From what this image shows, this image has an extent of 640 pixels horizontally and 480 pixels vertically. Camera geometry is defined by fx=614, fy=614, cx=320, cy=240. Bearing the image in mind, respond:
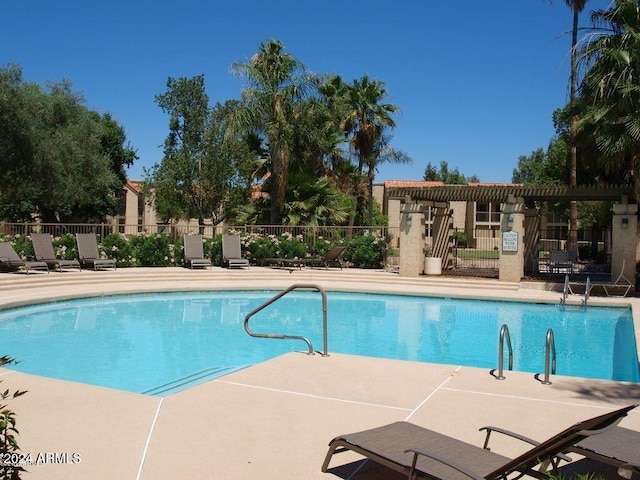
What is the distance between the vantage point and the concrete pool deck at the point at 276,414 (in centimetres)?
450

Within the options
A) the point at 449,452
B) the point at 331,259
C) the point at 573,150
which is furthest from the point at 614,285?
the point at 449,452

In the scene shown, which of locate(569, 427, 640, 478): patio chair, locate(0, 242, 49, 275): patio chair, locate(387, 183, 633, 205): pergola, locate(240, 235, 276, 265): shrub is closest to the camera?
locate(569, 427, 640, 478): patio chair

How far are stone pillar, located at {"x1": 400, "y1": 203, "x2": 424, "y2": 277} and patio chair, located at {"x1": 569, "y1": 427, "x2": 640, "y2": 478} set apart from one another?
17.2m

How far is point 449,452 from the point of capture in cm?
384

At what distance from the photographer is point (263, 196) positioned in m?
31.9

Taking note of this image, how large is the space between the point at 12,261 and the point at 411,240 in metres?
12.7

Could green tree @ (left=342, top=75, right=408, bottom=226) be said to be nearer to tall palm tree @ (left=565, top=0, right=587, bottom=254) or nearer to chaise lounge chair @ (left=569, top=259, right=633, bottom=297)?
tall palm tree @ (left=565, top=0, right=587, bottom=254)

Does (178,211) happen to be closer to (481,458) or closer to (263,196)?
(263,196)

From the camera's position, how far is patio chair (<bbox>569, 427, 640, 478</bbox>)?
3.56 meters

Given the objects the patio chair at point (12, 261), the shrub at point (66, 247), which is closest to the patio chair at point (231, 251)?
the shrub at point (66, 247)

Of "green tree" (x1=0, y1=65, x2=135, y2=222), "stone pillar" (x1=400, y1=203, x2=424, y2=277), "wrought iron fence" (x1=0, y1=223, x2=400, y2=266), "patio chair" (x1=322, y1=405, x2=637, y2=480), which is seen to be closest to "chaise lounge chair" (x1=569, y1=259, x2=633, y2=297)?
"stone pillar" (x1=400, y1=203, x2=424, y2=277)

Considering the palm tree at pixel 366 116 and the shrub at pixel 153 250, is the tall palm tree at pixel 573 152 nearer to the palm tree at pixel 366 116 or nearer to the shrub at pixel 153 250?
the palm tree at pixel 366 116

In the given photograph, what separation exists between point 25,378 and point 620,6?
57.1 feet

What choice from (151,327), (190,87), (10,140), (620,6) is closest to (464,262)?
(620,6)
